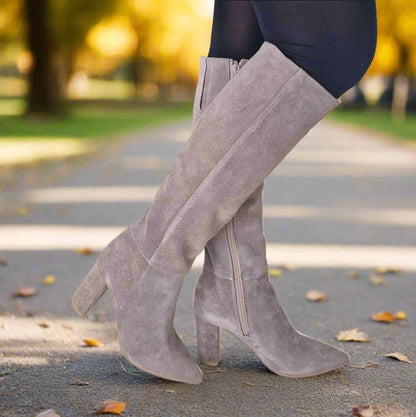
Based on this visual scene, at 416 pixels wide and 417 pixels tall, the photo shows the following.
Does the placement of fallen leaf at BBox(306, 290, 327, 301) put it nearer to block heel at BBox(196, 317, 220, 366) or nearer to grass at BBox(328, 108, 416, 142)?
block heel at BBox(196, 317, 220, 366)

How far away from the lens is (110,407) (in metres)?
1.90

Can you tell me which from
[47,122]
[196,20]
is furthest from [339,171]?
[196,20]

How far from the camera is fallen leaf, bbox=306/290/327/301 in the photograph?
3.30m

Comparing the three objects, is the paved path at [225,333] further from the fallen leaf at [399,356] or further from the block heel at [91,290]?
the block heel at [91,290]

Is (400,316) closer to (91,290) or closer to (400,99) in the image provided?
(91,290)

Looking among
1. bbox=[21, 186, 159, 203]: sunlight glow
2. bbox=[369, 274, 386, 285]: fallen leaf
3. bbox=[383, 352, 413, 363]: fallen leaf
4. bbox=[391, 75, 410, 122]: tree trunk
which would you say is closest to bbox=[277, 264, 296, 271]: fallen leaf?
bbox=[369, 274, 386, 285]: fallen leaf

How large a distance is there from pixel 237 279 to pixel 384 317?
106cm

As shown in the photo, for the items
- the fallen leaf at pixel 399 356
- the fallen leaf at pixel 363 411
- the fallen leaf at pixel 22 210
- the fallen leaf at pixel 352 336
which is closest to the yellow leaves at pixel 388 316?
the fallen leaf at pixel 352 336

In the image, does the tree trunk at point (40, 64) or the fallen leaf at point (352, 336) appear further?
the tree trunk at point (40, 64)

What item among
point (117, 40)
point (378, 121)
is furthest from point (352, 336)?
point (117, 40)

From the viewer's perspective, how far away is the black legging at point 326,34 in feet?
6.01

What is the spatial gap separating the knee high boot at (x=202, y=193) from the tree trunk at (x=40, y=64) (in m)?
22.6

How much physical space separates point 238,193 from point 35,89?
76.7 ft

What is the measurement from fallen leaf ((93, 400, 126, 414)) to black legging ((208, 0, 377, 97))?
0.91 meters
